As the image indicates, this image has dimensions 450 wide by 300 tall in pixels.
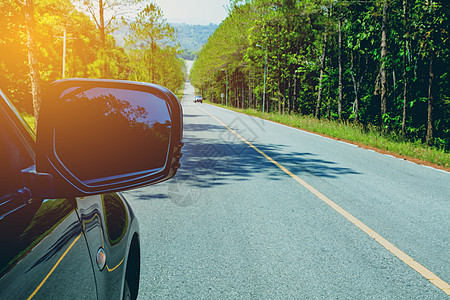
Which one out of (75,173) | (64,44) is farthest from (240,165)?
(64,44)

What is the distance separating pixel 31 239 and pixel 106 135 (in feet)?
1.64

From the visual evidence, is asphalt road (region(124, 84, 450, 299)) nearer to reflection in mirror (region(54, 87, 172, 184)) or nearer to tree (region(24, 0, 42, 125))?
reflection in mirror (region(54, 87, 172, 184))

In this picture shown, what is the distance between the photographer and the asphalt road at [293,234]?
3.28 m

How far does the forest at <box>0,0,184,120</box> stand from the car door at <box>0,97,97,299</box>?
9395 millimetres

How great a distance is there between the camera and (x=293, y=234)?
4605 millimetres

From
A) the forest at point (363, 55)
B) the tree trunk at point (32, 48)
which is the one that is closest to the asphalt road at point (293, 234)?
the tree trunk at point (32, 48)

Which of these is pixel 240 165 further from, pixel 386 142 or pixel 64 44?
pixel 64 44

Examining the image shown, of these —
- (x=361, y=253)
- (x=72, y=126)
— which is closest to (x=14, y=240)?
(x=72, y=126)

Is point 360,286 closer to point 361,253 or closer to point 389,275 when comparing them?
point 389,275

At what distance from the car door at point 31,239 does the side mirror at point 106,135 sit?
0.72ft

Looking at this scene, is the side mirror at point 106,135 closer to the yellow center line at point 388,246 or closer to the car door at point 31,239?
the car door at point 31,239

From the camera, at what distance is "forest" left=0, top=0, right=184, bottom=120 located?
556 inches

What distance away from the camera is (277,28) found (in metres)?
39.3

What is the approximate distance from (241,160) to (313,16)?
26.9 m
